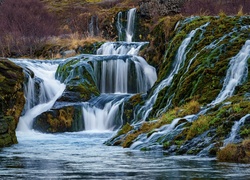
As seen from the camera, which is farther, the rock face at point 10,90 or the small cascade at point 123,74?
the small cascade at point 123,74

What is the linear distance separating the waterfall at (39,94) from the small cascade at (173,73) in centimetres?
613

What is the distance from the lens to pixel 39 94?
99.0 feet

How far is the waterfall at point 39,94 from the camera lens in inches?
1091

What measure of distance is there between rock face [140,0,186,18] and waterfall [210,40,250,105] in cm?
2774

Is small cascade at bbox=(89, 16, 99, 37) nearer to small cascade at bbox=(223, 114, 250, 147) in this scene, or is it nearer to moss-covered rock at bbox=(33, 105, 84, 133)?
moss-covered rock at bbox=(33, 105, 84, 133)

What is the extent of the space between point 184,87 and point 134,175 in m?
11.6

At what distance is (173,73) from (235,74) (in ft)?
18.5

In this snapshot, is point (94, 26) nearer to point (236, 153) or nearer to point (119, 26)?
point (119, 26)

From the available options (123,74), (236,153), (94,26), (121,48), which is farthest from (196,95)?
(94,26)

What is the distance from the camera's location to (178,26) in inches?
1141

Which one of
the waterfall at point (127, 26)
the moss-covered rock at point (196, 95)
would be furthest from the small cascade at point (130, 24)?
the moss-covered rock at point (196, 95)

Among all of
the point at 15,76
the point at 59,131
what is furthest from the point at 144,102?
the point at 15,76

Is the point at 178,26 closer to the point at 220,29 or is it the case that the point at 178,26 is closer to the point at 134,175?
Answer: the point at 220,29

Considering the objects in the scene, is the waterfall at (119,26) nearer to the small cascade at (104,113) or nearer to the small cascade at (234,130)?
the small cascade at (104,113)
